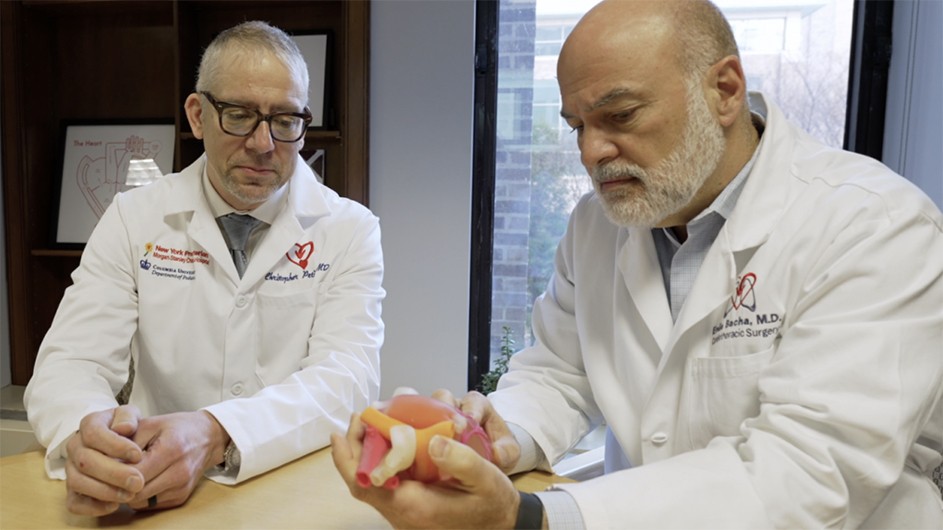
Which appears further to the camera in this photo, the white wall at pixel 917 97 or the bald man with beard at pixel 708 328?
the white wall at pixel 917 97

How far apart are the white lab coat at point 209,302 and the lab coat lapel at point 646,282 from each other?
639 millimetres

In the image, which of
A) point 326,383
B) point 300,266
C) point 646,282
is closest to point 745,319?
point 646,282

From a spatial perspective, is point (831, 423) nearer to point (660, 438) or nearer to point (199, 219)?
point (660, 438)

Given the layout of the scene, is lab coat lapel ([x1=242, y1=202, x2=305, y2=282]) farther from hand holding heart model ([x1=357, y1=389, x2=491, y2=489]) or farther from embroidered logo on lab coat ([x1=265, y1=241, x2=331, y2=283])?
hand holding heart model ([x1=357, y1=389, x2=491, y2=489])

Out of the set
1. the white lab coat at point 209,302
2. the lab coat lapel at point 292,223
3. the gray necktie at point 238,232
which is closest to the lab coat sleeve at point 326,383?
the white lab coat at point 209,302

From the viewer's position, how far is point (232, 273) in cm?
174

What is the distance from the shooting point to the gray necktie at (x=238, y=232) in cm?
179

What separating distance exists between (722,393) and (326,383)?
2.61 feet

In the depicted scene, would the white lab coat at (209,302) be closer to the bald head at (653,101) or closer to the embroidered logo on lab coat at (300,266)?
the embroidered logo on lab coat at (300,266)

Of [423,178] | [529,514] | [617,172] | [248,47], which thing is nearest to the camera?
[529,514]

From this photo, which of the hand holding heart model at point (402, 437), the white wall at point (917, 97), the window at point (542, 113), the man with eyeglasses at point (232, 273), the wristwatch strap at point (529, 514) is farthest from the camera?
the window at point (542, 113)

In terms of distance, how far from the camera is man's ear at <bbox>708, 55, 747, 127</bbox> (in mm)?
1297

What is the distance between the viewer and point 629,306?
55.6 inches

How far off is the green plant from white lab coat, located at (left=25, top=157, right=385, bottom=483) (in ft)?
4.56
